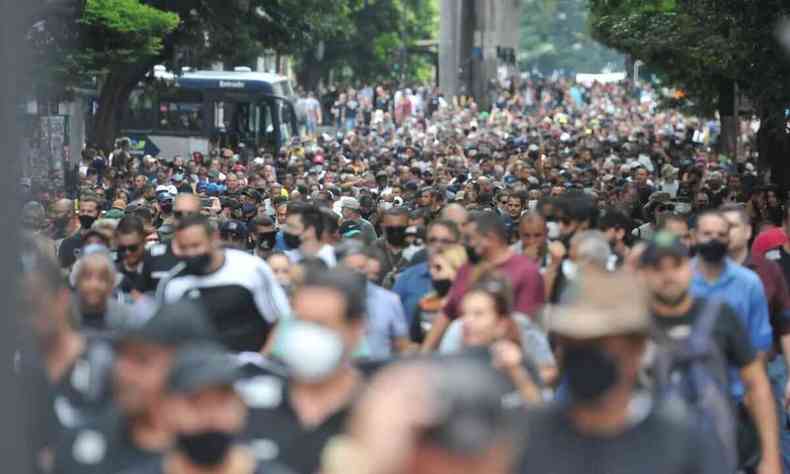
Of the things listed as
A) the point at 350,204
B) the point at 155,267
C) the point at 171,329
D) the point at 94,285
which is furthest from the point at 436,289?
the point at 350,204

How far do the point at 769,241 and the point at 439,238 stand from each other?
3709 mm

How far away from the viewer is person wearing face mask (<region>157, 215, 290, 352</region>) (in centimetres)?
1077

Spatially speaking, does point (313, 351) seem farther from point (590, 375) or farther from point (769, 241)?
point (769, 241)

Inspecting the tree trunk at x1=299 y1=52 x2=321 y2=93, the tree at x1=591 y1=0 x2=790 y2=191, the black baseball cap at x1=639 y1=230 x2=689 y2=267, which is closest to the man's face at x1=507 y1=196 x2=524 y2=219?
the tree at x1=591 y1=0 x2=790 y2=191

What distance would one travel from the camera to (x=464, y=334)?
8336 millimetres

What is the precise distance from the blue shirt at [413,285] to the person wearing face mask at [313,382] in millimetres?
4547

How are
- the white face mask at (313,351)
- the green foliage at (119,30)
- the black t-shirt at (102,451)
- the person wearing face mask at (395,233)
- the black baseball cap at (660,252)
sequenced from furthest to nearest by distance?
the green foliage at (119,30), the person wearing face mask at (395,233), the black baseball cap at (660,252), the white face mask at (313,351), the black t-shirt at (102,451)

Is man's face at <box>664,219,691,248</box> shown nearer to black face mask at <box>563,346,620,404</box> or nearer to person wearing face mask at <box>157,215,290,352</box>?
person wearing face mask at <box>157,215,290,352</box>

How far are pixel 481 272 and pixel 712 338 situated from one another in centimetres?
197

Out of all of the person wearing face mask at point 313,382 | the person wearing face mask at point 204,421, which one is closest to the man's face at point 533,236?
the person wearing face mask at point 313,382

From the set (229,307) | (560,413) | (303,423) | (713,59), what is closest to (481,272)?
(229,307)

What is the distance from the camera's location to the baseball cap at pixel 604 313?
234 inches

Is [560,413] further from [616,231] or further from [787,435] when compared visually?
[787,435]

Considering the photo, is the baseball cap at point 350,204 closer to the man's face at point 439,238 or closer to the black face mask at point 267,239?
the black face mask at point 267,239
